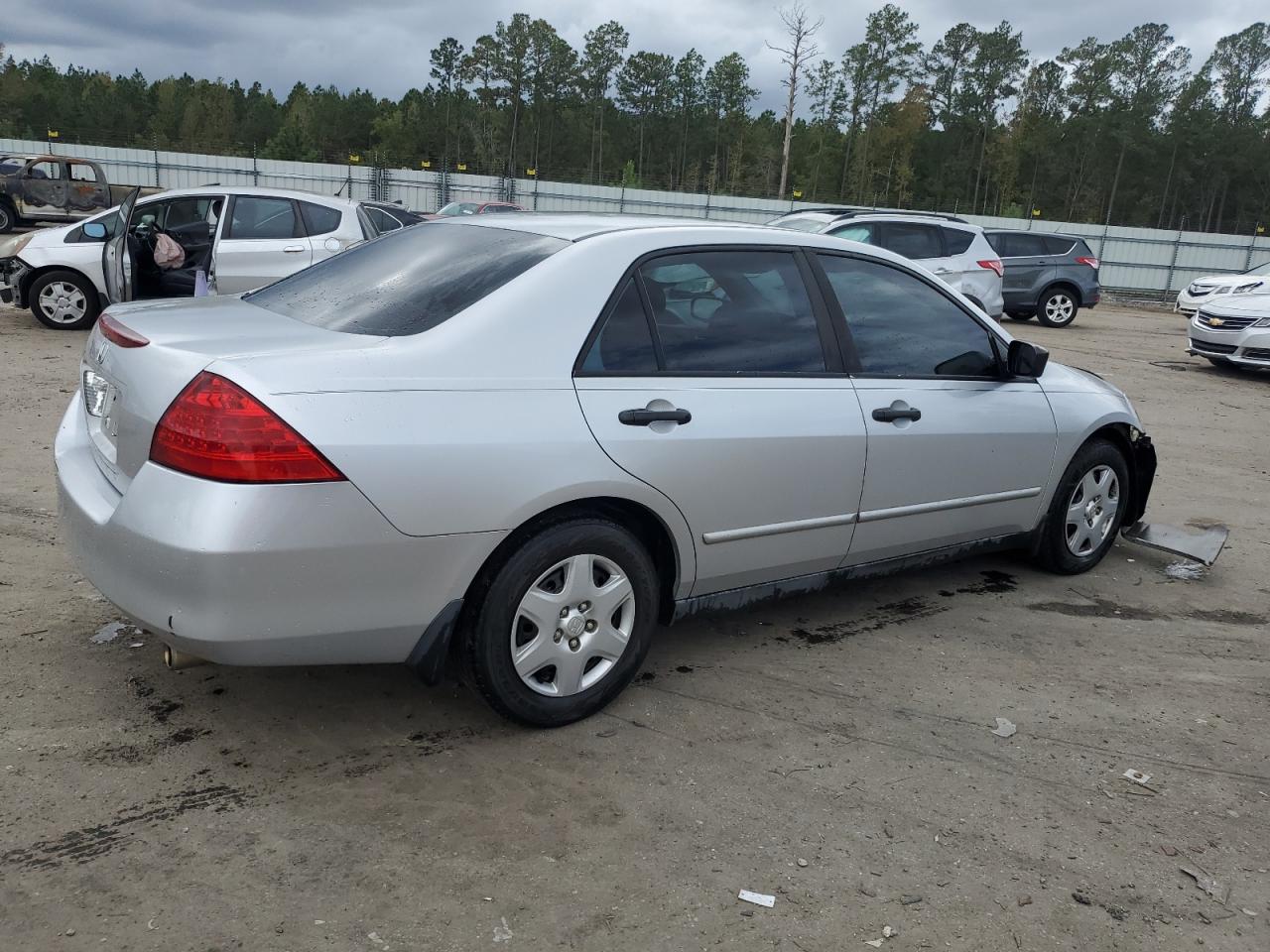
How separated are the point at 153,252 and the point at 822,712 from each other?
796cm

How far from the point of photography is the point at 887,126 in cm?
7675

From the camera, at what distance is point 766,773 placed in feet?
10.6

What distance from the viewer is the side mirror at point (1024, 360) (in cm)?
462

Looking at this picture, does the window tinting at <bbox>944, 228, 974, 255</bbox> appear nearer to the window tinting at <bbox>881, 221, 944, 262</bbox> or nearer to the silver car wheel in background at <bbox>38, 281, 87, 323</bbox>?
the window tinting at <bbox>881, 221, 944, 262</bbox>

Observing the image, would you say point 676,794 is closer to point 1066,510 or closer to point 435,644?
point 435,644

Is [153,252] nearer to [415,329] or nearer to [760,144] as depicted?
[415,329]

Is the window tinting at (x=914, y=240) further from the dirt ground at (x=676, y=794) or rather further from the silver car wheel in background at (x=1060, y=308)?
the dirt ground at (x=676, y=794)

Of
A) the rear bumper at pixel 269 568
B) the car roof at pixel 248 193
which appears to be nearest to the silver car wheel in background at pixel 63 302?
the car roof at pixel 248 193

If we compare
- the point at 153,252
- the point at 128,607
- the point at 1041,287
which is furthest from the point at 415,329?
the point at 1041,287

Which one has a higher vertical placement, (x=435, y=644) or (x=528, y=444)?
(x=528, y=444)

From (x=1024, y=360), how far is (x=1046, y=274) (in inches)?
613

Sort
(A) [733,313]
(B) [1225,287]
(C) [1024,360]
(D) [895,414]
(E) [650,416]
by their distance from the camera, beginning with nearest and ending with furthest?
(E) [650,416]
(A) [733,313]
(D) [895,414]
(C) [1024,360]
(B) [1225,287]

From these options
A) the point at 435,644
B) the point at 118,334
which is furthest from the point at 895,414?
the point at 118,334

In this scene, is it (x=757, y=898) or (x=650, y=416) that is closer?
(x=757, y=898)
